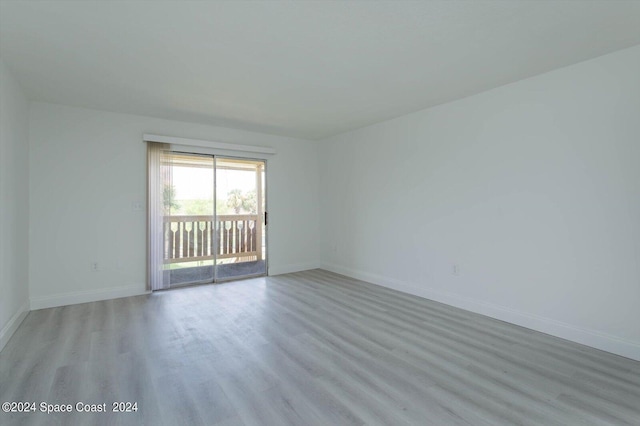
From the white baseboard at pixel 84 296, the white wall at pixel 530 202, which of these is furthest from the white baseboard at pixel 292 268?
the white baseboard at pixel 84 296

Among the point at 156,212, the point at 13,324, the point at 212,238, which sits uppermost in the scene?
the point at 156,212

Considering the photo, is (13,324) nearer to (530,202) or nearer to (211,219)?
(211,219)

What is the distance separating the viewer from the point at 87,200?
155 inches

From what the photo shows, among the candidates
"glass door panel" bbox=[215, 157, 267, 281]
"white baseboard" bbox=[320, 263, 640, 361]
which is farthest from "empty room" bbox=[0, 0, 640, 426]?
"glass door panel" bbox=[215, 157, 267, 281]

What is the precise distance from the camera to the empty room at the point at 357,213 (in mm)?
1992

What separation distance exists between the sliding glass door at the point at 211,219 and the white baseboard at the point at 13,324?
1472mm

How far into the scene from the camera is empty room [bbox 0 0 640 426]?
6.54 feet

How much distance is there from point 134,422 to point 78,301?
2.95 metres

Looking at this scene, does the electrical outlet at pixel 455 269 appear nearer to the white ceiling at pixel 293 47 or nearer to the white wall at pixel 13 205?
the white ceiling at pixel 293 47

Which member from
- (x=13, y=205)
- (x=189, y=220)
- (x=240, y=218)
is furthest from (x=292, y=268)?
(x=13, y=205)

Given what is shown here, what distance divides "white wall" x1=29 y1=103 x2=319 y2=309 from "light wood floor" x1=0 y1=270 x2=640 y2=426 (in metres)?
0.47

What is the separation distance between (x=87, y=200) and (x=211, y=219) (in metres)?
1.64

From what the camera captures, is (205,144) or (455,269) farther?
(205,144)

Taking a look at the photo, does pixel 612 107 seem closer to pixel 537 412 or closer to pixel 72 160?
pixel 537 412
